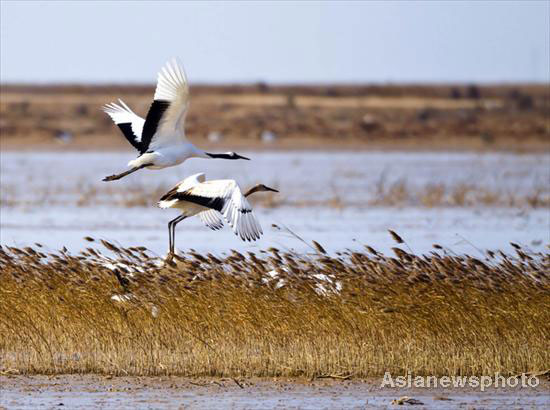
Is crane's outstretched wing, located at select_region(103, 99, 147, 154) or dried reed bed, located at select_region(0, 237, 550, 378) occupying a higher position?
crane's outstretched wing, located at select_region(103, 99, 147, 154)

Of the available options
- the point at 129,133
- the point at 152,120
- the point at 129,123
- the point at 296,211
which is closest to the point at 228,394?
the point at 152,120

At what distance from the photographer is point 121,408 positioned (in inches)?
366

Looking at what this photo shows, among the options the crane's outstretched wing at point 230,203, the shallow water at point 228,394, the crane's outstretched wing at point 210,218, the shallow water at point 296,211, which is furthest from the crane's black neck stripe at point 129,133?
the shallow water at point 228,394

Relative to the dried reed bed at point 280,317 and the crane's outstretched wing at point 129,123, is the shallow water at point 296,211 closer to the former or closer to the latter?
the dried reed bed at point 280,317

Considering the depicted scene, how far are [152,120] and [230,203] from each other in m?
1.93

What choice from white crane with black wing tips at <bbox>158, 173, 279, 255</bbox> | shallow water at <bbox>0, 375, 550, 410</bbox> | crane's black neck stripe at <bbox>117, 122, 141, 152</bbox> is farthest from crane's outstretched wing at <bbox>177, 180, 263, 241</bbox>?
crane's black neck stripe at <bbox>117, 122, 141, 152</bbox>

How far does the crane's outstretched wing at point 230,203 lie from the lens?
10.5 m

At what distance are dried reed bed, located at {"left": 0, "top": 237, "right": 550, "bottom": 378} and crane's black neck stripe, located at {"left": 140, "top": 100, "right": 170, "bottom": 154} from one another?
163cm

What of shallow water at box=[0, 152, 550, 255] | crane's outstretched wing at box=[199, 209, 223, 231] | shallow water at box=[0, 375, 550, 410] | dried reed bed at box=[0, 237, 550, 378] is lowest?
shallow water at box=[0, 375, 550, 410]

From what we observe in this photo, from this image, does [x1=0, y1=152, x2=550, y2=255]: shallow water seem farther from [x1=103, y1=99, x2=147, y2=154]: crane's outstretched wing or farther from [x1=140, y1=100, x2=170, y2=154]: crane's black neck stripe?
[x1=103, y1=99, x2=147, y2=154]: crane's outstretched wing

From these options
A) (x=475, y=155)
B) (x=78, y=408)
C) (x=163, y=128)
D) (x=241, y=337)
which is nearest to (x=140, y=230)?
(x=163, y=128)

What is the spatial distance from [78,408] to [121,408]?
0.99 feet

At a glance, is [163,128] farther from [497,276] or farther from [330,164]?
[330,164]

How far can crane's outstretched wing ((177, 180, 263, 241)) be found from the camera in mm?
10531
